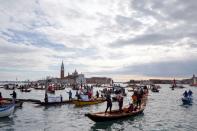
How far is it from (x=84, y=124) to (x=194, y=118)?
13741 millimetres

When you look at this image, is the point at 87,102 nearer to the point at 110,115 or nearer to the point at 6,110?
the point at 6,110

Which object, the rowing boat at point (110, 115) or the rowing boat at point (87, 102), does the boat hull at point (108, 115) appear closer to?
the rowing boat at point (110, 115)

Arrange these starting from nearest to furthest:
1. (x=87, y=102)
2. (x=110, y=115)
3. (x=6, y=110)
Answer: (x=110, y=115)
(x=6, y=110)
(x=87, y=102)

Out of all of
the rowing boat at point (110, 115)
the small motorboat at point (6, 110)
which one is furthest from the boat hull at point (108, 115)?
the small motorboat at point (6, 110)

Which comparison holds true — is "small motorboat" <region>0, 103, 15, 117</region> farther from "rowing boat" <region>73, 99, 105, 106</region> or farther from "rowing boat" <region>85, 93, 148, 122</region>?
"rowing boat" <region>73, 99, 105, 106</region>

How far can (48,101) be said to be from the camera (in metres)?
46.1

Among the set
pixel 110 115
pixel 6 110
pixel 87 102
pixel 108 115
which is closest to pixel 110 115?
pixel 110 115

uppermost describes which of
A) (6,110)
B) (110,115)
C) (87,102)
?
(6,110)

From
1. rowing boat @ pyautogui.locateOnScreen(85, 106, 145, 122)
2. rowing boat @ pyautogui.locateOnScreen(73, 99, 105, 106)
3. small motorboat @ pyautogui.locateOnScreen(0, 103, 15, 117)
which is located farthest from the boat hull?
rowing boat @ pyautogui.locateOnScreen(73, 99, 105, 106)

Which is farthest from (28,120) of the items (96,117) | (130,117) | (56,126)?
(130,117)

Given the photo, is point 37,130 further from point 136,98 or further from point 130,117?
point 136,98

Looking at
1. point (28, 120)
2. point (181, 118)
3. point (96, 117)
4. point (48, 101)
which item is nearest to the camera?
point (96, 117)

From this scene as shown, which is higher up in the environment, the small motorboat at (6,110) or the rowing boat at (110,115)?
the small motorboat at (6,110)

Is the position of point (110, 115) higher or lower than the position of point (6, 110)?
lower
